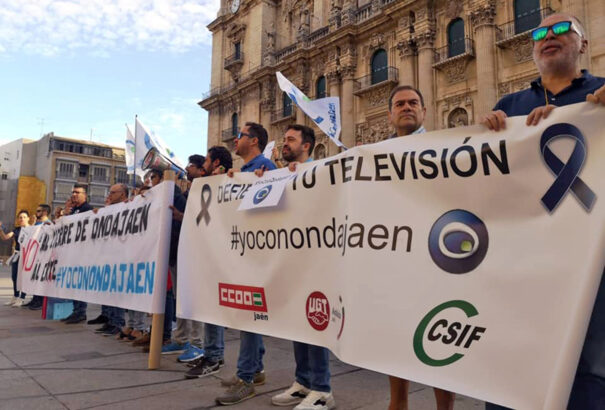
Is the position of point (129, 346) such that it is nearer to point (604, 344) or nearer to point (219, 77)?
point (604, 344)

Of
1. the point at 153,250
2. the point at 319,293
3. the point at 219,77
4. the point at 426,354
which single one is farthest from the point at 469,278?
the point at 219,77

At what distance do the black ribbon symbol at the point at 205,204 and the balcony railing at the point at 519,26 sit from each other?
15544 millimetres

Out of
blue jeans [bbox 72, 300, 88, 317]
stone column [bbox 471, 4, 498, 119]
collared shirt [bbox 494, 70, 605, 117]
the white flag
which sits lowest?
blue jeans [bbox 72, 300, 88, 317]

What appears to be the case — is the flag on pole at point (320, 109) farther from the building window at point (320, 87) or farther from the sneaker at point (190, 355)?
the building window at point (320, 87)

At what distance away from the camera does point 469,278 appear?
1.98 metres

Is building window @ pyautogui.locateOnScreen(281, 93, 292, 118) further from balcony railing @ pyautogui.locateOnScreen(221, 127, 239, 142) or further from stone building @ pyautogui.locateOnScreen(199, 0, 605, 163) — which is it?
balcony railing @ pyautogui.locateOnScreen(221, 127, 239, 142)

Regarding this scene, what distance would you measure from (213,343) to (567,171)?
3150 mm

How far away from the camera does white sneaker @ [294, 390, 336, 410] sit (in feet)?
9.55

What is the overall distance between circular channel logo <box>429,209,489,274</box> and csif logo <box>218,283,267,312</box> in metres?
1.38

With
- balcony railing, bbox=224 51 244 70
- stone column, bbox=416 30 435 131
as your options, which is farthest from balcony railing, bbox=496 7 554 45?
balcony railing, bbox=224 51 244 70

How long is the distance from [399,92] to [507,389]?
6.40 feet

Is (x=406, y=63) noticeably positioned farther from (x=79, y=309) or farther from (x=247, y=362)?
(x=247, y=362)

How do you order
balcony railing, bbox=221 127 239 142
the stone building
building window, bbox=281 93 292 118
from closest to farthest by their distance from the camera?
the stone building
building window, bbox=281 93 292 118
balcony railing, bbox=221 127 239 142

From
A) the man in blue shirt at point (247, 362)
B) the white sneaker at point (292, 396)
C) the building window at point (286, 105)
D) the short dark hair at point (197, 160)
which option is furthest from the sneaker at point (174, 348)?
the building window at point (286, 105)
